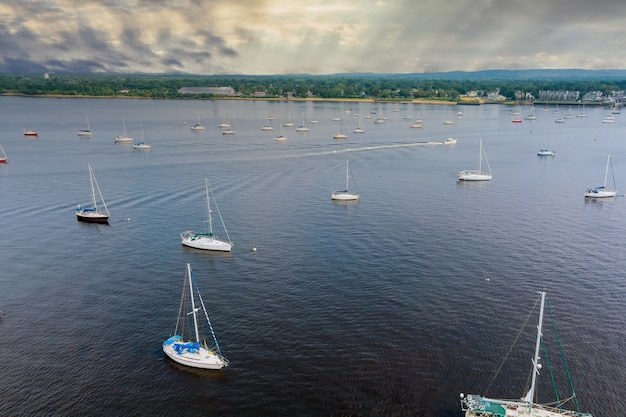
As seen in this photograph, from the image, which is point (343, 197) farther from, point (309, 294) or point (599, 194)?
point (599, 194)

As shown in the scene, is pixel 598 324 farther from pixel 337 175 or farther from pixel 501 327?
pixel 337 175

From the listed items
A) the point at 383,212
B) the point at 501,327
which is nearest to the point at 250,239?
the point at 383,212

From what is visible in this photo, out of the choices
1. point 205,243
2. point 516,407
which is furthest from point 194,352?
point 516,407

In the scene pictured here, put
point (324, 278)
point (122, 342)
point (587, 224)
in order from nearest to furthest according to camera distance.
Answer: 1. point (122, 342)
2. point (324, 278)
3. point (587, 224)

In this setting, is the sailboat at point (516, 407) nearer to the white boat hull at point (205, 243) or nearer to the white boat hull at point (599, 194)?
the white boat hull at point (205, 243)

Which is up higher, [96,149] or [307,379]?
[96,149]

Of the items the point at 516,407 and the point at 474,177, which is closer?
the point at 516,407

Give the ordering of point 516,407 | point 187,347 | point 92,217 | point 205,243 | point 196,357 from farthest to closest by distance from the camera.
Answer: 1. point 92,217
2. point 205,243
3. point 187,347
4. point 196,357
5. point 516,407
